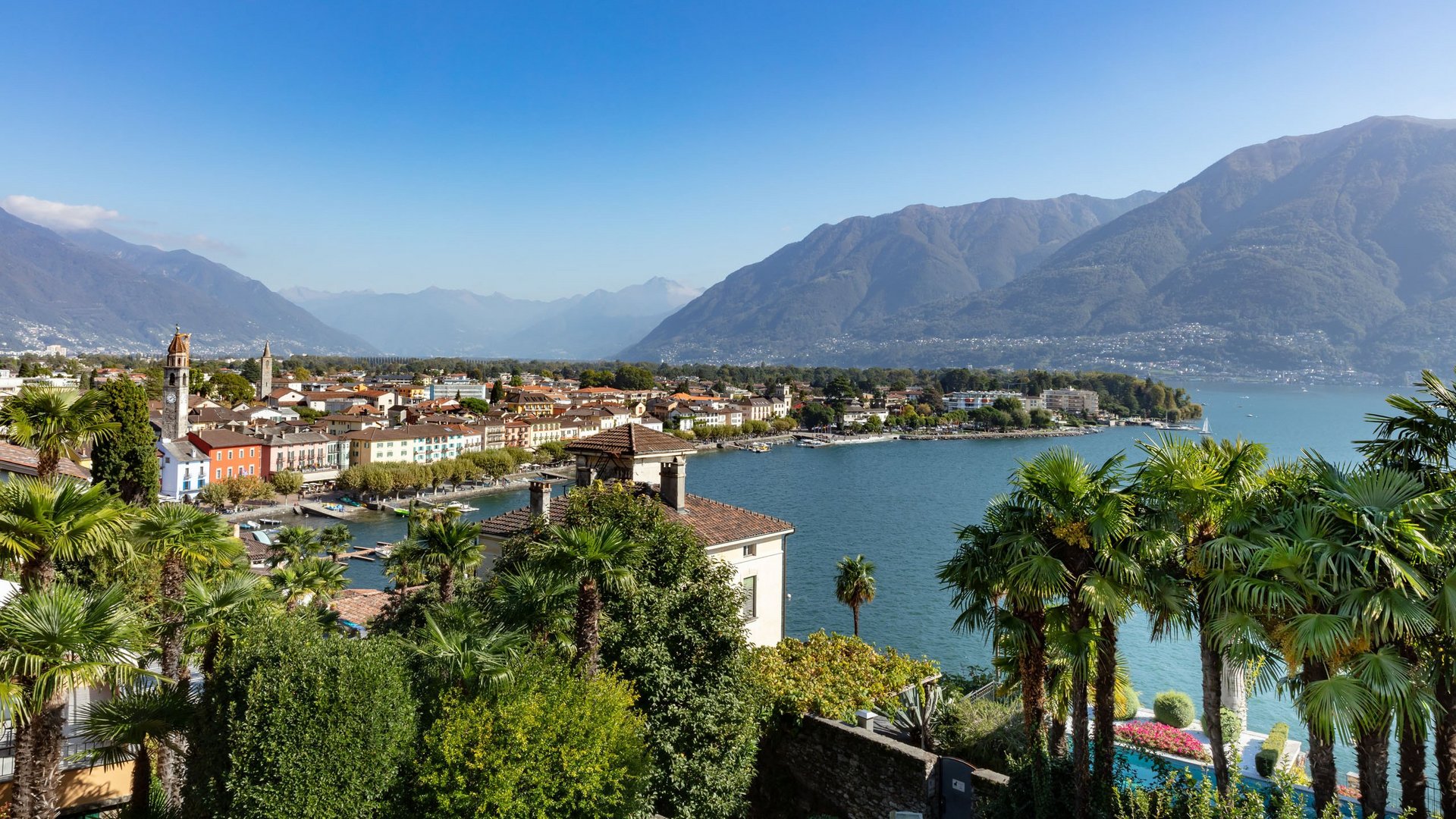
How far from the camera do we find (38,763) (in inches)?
298

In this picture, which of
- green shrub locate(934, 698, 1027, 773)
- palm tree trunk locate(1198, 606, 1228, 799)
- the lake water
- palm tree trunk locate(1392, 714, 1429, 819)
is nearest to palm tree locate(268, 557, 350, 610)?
the lake water

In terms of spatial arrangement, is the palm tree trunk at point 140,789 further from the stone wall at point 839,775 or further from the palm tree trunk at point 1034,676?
the palm tree trunk at point 1034,676

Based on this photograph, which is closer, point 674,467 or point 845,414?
point 674,467

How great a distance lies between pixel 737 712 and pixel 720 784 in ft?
2.63

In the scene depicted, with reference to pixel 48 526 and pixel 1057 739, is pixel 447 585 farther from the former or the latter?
pixel 1057 739

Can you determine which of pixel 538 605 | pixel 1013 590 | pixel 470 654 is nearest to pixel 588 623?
pixel 538 605

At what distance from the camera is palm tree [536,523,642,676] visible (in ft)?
28.9

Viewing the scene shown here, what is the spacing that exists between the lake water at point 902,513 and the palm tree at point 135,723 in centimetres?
944

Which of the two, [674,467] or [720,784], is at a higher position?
[674,467]

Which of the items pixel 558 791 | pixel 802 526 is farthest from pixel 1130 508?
pixel 802 526

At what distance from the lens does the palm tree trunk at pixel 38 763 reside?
737 cm

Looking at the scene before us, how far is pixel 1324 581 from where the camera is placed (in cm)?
689

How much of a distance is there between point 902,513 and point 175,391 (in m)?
50.0

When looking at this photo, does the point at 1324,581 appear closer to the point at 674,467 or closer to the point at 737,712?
the point at 737,712
